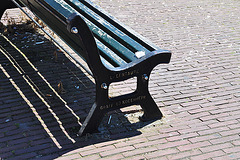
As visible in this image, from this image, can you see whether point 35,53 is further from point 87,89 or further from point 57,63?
point 87,89

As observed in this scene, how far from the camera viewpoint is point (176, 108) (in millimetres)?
4867

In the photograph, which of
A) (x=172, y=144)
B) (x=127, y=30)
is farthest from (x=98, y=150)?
(x=127, y=30)

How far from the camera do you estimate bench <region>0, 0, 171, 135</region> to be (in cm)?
387

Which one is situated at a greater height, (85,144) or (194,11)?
(194,11)

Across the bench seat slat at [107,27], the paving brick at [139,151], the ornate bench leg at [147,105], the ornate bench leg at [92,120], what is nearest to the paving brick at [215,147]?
the paving brick at [139,151]

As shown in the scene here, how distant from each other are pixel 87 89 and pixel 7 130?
51.1 inches

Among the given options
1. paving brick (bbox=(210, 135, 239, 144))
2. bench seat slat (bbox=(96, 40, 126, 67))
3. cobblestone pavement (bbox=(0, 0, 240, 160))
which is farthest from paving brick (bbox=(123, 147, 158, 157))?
bench seat slat (bbox=(96, 40, 126, 67))

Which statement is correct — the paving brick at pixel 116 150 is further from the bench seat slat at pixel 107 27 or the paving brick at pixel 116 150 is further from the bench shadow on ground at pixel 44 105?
the bench seat slat at pixel 107 27

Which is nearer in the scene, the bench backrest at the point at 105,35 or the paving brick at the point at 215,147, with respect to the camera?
the paving brick at the point at 215,147

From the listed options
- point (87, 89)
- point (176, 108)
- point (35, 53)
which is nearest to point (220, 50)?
point (176, 108)

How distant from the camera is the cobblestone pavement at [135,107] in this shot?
4.04m

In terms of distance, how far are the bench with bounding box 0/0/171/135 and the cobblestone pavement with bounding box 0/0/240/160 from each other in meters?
0.27

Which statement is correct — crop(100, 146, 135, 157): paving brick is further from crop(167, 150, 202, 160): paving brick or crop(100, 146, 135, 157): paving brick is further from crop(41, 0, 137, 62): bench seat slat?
crop(41, 0, 137, 62): bench seat slat

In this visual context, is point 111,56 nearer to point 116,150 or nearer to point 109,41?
point 109,41
